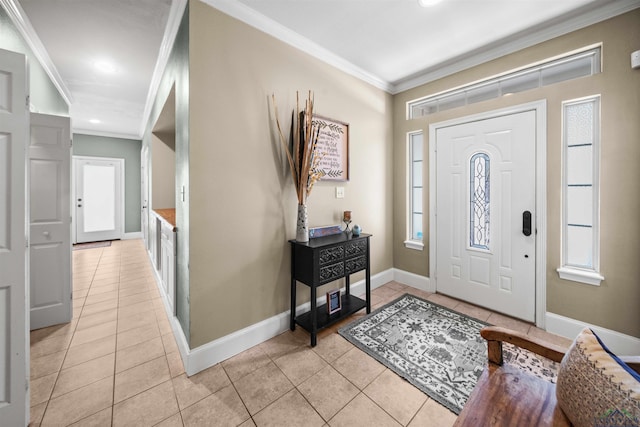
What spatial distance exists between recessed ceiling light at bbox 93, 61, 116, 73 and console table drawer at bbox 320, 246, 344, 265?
127 inches

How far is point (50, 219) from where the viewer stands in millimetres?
2463

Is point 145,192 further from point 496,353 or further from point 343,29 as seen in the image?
point 496,353

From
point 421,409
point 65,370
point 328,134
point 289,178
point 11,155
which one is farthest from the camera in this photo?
point 328,134

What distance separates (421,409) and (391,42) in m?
3.02

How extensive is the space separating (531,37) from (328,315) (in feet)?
10.5

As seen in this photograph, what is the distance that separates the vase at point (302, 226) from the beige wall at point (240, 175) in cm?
14

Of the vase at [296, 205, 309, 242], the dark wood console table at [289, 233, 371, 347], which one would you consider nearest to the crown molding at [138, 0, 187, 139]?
the vase at [296, 205, 309, 242]

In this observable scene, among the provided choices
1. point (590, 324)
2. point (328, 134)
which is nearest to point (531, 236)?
point (590, 324)

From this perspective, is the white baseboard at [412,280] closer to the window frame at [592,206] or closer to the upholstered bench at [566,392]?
the window frame at [592,206]

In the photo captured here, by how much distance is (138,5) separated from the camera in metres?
1.98

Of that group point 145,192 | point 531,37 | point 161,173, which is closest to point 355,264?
point 531,37

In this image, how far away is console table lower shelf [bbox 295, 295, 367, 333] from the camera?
2230 mm

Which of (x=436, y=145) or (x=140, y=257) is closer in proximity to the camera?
(x=436, y=145)

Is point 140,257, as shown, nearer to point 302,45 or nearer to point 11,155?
point 11,155
